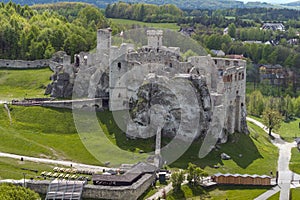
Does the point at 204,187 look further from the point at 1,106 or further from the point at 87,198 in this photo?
the point at 1,106

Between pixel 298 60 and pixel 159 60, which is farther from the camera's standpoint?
pixel 298 60

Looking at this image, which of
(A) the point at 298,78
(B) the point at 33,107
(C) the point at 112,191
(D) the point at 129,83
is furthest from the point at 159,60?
(A) the point at 298,78

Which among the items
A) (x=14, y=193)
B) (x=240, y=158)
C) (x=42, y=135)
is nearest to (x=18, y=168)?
(x=42, y=135)

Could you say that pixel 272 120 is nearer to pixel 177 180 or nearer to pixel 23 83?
pixel 177 180

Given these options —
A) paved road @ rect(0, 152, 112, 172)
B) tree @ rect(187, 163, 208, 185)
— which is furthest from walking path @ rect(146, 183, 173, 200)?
paved road @ rect(0, 152, 112, 172)

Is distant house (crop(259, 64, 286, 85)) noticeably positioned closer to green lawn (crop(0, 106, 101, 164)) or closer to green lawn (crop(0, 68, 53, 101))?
green lawn (crop(0, 68, 53, 101))

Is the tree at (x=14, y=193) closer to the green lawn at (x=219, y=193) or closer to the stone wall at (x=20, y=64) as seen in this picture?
the green lawn at (x=219, y=193)
